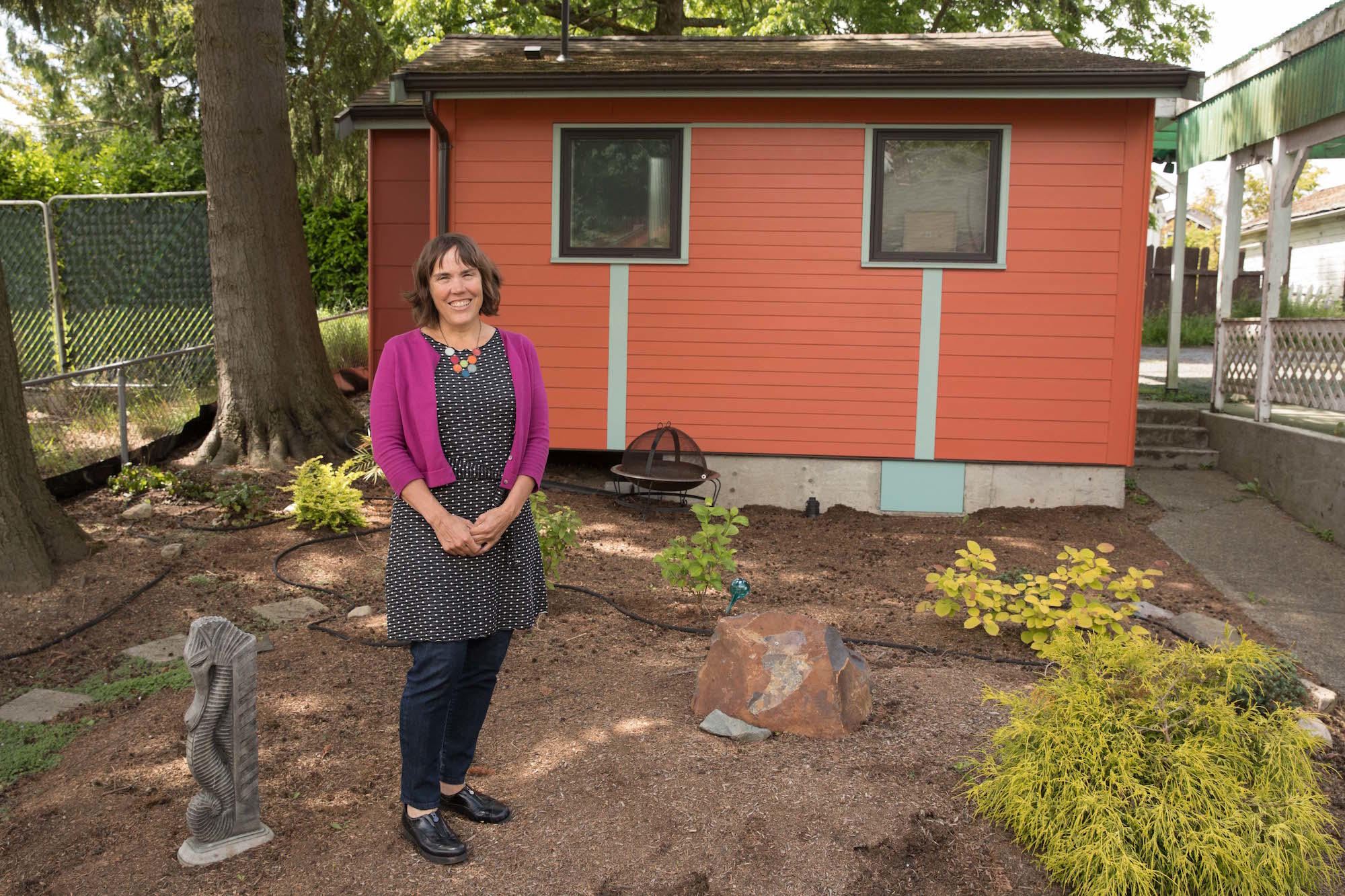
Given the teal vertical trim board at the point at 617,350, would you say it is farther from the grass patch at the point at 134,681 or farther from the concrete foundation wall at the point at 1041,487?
the grass patch at the point at 134,681

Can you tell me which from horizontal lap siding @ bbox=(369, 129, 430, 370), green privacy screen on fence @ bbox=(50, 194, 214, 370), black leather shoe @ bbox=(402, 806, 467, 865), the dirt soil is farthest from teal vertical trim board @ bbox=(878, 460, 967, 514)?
green privacy screen on fence @ bbox=(50, 194, 214, 370)

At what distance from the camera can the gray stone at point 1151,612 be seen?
5441 millimetres

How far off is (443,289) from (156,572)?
371cm

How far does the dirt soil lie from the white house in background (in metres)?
17.1

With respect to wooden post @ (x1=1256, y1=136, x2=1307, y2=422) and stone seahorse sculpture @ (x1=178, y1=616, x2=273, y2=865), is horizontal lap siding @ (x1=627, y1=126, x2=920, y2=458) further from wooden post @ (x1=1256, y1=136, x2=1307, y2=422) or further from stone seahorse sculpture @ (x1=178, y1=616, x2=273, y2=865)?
stone seahorse sculpture @ (x1=178, y1=616, x2=273, y2=865)

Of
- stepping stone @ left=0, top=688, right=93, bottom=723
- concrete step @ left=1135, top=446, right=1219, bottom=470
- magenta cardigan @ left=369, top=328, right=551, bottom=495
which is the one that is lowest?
stepping stone @ left=0, top=688, right=93, bottom=723

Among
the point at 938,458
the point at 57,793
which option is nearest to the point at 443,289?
the point at 57,793

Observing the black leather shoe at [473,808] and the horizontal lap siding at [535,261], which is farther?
the horizontal lap siding at [535,261]

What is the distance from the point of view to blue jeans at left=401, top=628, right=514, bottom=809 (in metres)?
2.81

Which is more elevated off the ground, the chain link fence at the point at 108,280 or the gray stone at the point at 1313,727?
the chain link fence at the point at 108,280

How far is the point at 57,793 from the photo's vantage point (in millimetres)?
3389

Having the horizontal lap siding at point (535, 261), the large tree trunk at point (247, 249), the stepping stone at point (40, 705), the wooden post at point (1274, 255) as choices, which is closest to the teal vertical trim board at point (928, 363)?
the horizontal lap siding at point (535, 261)

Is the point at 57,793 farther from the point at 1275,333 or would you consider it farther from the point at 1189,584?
the point at 1275,333

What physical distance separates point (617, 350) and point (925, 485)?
2.63 meters
